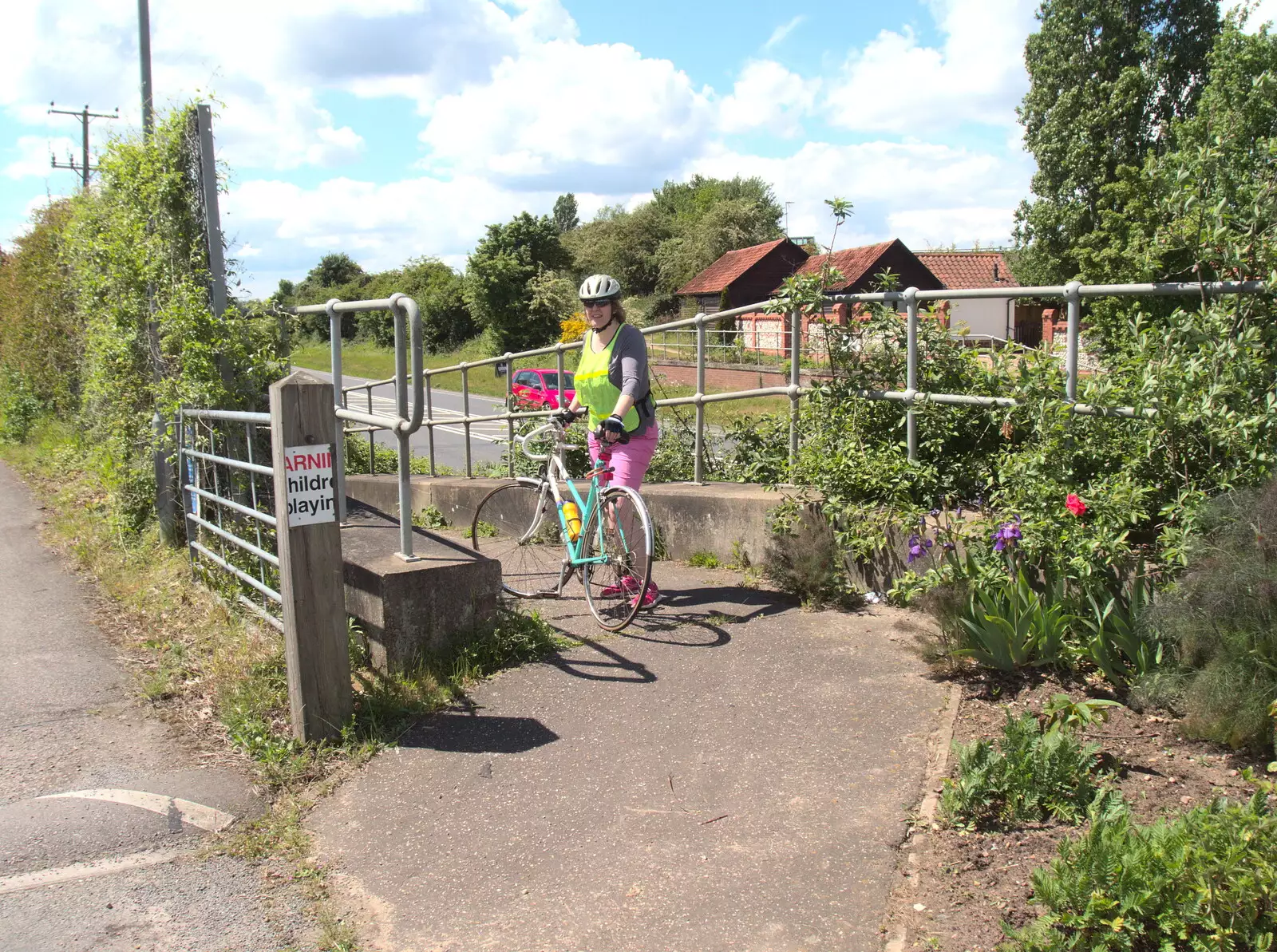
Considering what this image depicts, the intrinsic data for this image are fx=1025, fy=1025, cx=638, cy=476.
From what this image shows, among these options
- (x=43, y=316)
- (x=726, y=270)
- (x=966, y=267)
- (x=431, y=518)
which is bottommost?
(x=431, y=518)

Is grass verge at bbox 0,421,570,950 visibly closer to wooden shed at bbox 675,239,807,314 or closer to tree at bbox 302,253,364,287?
wooden shed at bbox 675,239,807,314

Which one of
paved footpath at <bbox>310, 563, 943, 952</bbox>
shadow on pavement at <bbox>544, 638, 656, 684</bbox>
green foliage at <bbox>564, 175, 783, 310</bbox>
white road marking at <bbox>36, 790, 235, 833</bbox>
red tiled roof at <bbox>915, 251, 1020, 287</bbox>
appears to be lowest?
white road marking at <bbox>36, 790, 235, 833</bbox>

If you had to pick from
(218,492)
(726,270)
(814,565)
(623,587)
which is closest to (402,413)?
(623,587)

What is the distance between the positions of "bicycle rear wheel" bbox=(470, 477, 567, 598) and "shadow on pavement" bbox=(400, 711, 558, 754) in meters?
1.69

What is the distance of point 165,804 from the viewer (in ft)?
13.0

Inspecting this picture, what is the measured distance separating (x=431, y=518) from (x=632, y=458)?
13.9 ft

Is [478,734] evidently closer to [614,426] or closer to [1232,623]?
[614,426]

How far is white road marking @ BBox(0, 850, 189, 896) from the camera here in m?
3.41

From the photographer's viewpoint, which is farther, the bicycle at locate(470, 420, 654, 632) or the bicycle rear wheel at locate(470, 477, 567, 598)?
the bicycle rear wheel at locate(470, 477, 567, 598)

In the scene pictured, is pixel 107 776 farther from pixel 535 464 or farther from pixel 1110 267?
pixel 1110 267

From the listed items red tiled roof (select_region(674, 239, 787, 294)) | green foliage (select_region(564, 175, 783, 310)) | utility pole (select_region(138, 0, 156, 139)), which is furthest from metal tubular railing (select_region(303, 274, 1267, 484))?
green foliage (select_region(564, 175, 783, 310))

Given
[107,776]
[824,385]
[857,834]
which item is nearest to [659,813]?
[857,834]

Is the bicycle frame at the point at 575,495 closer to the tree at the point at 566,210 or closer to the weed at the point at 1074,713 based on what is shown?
the weed at the point at 1074,713

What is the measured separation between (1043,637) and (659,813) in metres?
1.74
